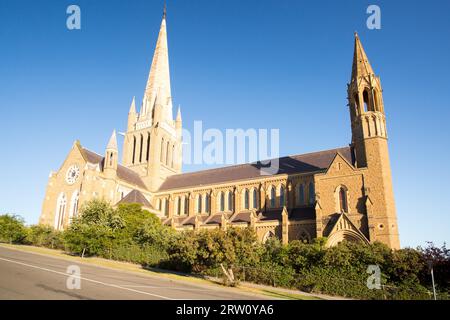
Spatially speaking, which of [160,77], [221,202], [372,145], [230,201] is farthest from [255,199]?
[160,77]

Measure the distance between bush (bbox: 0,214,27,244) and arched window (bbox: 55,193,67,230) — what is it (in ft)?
21.1

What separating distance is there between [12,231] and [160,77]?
3966 centimetres

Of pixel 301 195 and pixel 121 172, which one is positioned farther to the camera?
pixel 121 172

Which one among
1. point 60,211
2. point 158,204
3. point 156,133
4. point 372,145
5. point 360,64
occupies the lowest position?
point 60,211

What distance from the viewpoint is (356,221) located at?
3098 centimetres

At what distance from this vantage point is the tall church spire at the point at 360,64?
36.4m

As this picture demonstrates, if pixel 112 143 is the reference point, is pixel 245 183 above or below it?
below

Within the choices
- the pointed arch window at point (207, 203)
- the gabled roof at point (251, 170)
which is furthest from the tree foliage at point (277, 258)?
the pointed arch window at point (207, 203)

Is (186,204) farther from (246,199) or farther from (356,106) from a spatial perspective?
(356,106)

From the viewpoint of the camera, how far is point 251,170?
4944cm

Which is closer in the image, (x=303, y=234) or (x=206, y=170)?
(x=303, y=234)
